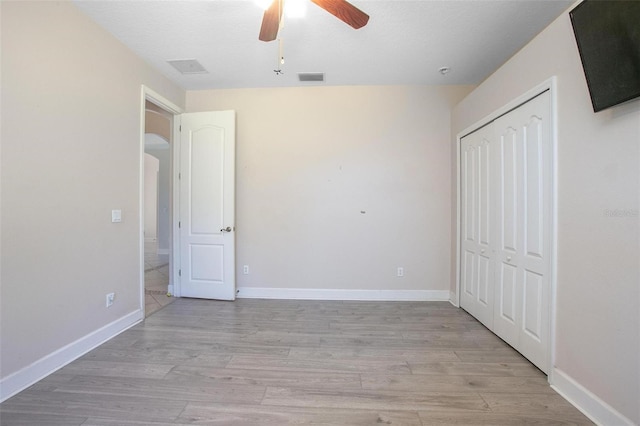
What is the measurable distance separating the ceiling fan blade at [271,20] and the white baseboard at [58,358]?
9.53 ft

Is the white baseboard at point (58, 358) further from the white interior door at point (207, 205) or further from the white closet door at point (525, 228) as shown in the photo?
the white closet door at point (525, 228)

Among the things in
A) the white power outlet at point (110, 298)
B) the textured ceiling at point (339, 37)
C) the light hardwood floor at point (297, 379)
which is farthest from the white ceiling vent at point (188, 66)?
the light hardwood floor at point (297, 379)

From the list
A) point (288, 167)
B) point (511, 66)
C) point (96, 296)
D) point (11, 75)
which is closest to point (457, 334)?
point (511, 66)

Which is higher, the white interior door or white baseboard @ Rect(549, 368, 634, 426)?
the white interior door

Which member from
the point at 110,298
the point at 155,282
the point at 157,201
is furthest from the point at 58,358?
the point at 157,201

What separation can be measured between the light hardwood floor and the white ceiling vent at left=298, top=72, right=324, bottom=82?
9.76 ft

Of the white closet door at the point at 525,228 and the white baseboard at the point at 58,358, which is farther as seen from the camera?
the white closet door at the point at 525,228

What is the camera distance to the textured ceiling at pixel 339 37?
205 cm

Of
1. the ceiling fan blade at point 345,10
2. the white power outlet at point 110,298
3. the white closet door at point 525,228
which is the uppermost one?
the ceiling fan blade at point 345,10

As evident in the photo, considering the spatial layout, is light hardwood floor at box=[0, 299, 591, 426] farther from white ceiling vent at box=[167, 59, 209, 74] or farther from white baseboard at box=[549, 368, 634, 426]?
white ceiling vent at box=[167, 59, 209, 74]

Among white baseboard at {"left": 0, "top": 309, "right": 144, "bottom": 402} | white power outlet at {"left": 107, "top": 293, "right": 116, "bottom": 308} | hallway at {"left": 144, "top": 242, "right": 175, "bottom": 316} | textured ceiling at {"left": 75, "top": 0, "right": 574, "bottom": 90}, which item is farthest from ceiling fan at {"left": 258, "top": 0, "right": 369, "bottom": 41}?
hallway at {"left": 144, "top": 242, "right": 175, "bottom": 316}

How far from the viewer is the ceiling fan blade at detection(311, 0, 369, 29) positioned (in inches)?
60.2

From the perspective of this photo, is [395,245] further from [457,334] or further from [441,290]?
[457,334]

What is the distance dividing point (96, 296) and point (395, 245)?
10.9 ft
